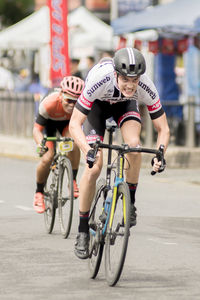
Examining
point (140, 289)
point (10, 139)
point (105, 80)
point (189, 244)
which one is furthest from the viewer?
point (10, 139)

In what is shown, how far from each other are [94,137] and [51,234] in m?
2.18

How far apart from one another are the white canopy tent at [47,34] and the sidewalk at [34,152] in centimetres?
555

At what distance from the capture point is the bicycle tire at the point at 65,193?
9.22m

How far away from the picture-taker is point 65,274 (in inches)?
290

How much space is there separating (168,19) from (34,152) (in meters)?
3.82

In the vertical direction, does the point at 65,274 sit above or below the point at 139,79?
below

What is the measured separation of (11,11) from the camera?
171ft

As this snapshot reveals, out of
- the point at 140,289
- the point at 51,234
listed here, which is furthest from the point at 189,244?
the point at 140,289

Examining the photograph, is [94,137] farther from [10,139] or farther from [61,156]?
[10,139]

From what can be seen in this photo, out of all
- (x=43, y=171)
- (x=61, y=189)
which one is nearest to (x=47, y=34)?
(x=43, y=171)

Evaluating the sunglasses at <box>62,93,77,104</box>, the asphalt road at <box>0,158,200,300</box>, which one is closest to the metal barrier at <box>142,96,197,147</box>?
the asphalt road at <box>0,158,200,300</box>

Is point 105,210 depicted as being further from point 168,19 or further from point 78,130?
point 168,19

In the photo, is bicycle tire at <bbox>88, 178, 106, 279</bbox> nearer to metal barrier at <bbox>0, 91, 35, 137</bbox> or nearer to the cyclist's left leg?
the cyclist's left leg

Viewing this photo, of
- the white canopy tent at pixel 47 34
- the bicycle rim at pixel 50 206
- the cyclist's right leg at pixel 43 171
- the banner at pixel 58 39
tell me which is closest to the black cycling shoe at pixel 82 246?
the bicycle rim at pixel 50 206
